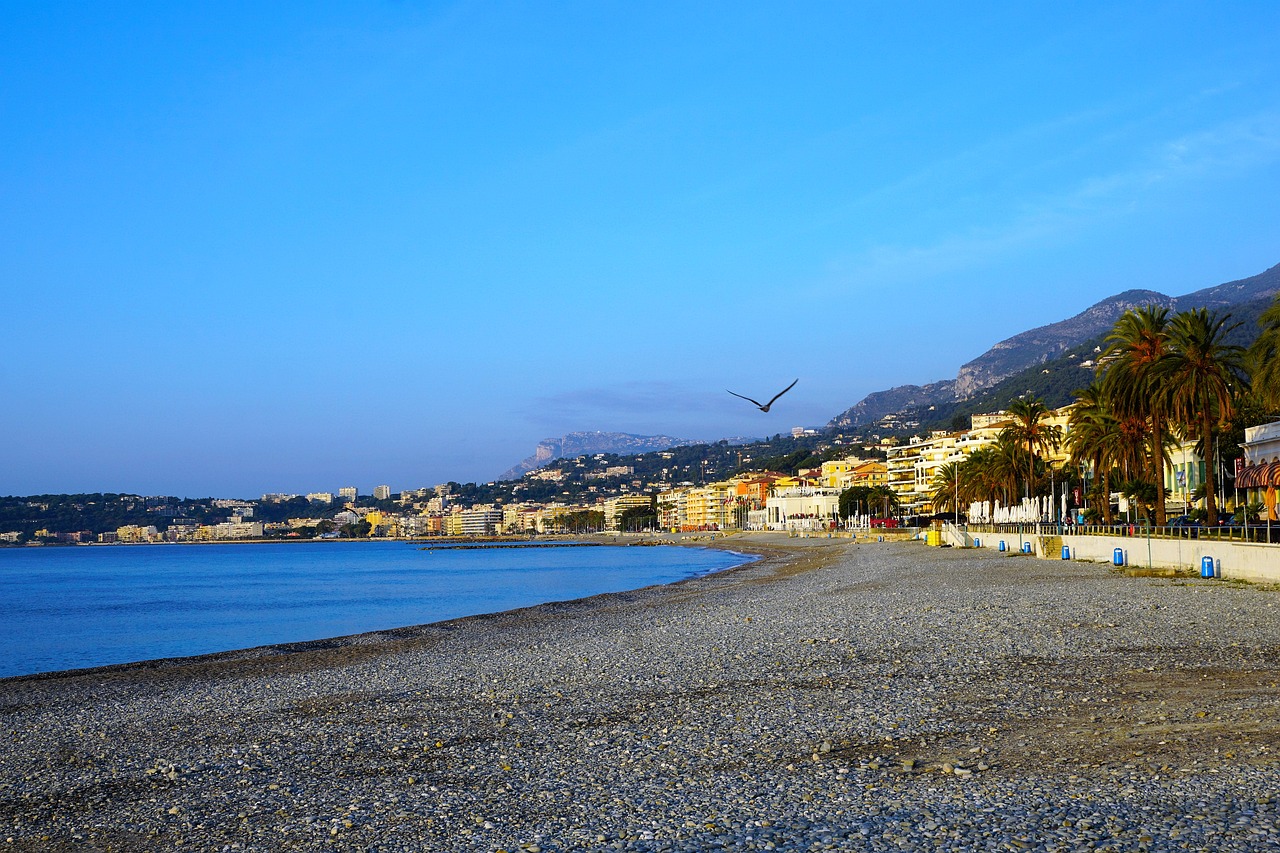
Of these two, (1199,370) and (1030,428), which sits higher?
(1199,370)

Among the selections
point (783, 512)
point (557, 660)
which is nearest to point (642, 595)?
point (557, 660)

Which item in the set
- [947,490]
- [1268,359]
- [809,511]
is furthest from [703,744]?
[809,511]

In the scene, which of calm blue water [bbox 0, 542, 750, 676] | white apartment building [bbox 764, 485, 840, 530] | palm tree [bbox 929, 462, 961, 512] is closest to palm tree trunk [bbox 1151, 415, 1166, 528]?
calm blue water [bbox 0, 542, 750, 676]

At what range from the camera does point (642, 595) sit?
132ft

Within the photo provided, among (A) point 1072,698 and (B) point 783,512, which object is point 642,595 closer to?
(A) point 1072,698

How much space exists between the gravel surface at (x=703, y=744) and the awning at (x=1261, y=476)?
1727 cm

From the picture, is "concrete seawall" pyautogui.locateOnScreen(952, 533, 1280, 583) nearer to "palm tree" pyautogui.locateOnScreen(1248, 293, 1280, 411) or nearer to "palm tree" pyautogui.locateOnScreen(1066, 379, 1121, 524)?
"palm tree" pyautogui.locateOnScreen(1248, 293, 1280, 411)

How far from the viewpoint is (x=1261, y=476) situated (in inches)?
1463

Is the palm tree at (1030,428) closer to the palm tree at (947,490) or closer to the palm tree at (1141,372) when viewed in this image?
the palm tree at (1141,372)

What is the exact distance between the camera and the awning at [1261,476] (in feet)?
114

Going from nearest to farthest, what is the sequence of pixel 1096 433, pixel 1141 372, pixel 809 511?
pixel 1141 372 < pixel 1096 433 < pixel 809 511

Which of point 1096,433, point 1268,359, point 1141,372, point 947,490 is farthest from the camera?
point 947,490

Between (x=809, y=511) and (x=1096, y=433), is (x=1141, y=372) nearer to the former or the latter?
(x=1096, y=433)

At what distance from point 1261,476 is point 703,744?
34231mm
